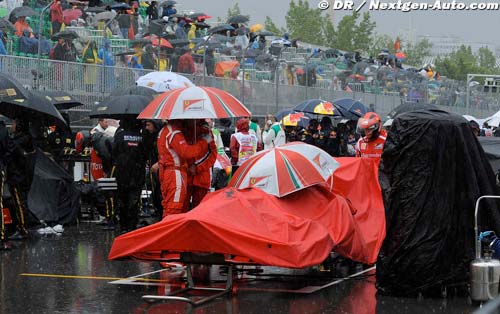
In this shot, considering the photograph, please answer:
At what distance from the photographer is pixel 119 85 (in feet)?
75.6

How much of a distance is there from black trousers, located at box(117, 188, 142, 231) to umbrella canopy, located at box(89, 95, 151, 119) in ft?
3.96

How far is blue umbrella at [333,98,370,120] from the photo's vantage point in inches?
1114

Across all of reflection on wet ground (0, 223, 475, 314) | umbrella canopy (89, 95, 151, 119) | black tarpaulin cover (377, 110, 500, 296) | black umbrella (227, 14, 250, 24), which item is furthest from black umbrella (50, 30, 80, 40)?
black umbrella (227, 14, 250, 24)

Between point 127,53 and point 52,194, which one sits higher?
point 127,53

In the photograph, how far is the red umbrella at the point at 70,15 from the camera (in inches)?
943

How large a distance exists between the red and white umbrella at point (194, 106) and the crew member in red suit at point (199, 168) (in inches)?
13.5

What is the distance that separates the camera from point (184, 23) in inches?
1296

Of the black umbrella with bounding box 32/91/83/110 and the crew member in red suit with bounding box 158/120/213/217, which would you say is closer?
the crew member in red suit with bounding box 158/120/213/217

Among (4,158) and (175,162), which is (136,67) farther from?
(175,162)

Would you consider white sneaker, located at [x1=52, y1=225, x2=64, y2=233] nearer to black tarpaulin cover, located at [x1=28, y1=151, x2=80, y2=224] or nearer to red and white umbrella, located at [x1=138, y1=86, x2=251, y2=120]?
black tarpaulin cover, located at [x1=28, y1=151, x2=80, y2=224]

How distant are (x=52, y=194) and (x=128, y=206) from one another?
5.24ft

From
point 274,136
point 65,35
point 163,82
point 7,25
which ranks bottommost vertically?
point 274,136

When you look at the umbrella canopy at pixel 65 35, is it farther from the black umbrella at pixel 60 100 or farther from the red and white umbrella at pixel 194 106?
the red and white umbrella at pixel 194 106

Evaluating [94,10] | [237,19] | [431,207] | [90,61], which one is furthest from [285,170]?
[237,19]
